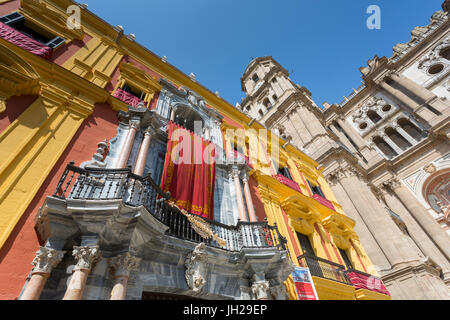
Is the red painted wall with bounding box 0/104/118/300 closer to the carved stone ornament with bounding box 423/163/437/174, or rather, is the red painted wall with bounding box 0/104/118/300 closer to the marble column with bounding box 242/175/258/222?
the marble column with bounding box 242/175/258/222

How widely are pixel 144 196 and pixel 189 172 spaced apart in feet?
9.29

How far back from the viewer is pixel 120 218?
4.61 meters

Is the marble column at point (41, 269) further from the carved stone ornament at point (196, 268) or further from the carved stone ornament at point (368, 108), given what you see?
the carved stone ornament at point (368, 108)

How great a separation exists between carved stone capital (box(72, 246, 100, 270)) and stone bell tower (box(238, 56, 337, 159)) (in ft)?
50.8

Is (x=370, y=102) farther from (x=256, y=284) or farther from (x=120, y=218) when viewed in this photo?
(x=120, y=218)

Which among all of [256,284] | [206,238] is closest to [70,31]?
[206,238]

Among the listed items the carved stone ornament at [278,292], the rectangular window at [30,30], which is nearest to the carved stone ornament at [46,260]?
the carved stone ornament at [278,292]

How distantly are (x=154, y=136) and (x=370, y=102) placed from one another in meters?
31.7

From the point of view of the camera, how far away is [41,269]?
3.94 m

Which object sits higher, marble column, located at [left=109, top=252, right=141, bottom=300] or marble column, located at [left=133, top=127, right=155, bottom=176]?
marble column, located at [left=133, top=127, right=155, bottom=176]

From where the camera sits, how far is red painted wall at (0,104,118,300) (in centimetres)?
404

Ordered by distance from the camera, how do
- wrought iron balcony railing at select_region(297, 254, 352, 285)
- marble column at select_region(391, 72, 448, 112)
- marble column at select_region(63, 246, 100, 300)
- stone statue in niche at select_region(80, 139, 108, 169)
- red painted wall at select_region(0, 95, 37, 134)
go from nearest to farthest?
marble column at select_region(63, 246, 100, 300), red painted wall at select_region(0, 95, 37, 134), stone statue in niche at select_region(80, 139, 108, 169), wrought iron balcony railing at select_region(297, 254, 352, 285), marble column at select_region(391, 72, 448, 112)

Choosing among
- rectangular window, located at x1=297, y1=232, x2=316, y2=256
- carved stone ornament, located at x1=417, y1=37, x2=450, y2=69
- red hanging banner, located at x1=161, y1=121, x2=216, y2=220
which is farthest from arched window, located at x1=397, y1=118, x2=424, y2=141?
red hanging banner, located at x1=161, y1=121, x2=216, y2=220

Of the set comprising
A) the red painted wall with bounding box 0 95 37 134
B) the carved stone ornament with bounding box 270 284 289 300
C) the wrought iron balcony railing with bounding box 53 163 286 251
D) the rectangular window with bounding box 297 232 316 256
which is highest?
the red painted wall with bounding box 0 95 37 134
